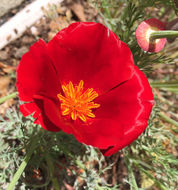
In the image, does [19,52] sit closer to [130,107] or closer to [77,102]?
[77,102]

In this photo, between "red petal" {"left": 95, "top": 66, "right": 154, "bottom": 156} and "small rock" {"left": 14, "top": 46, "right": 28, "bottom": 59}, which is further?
"small rock" {"left": 14, "top": 46, "right": 28, "bottom": 59}

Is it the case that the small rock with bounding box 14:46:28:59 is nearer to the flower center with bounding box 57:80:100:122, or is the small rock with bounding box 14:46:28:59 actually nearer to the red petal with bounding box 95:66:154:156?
the flower center with bounding box 57:80:100:122

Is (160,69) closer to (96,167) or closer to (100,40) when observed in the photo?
(96,167)

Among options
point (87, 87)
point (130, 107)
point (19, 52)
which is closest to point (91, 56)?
point (87, 87)

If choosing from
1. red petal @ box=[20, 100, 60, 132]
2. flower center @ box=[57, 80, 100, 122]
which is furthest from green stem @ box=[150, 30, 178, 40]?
red petal @ box=[20, 100, 60, 132]

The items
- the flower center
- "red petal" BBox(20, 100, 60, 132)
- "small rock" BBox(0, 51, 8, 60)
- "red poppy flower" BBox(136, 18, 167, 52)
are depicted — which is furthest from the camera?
"small rock" BBox(0, 51, 8, 60)

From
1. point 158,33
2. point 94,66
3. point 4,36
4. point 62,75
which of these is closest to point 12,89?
point 4,36

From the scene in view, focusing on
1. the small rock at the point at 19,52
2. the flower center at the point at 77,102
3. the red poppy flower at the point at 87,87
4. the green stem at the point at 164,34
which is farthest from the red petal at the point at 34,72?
the small rock at the point at 19,52
